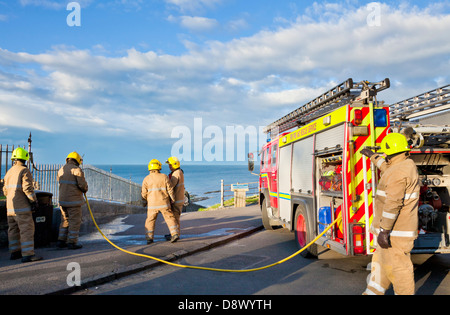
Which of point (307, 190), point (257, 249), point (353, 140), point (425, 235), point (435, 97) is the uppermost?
point (435, 97)

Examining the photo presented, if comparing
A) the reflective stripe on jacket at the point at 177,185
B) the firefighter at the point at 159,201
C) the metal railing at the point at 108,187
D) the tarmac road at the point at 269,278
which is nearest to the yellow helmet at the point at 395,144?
the tarmac road at the point at 269,278

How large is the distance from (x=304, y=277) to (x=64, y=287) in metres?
3.45

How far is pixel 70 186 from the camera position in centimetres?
700

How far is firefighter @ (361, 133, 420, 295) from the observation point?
11.8 ft

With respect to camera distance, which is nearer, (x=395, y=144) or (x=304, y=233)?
(x=395, y=144)

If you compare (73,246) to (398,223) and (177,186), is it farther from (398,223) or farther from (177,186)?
(398,223)

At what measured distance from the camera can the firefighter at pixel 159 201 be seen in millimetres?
7324

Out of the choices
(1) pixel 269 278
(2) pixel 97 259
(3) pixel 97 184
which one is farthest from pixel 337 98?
(3) pixel 97 184

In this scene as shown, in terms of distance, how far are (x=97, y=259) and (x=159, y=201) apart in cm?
181

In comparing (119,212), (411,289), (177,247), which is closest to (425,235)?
(411,289)

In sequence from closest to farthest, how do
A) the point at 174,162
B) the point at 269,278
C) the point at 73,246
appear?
1. the point at 269,278
2. the point at 73,246
3. the point at 174,162

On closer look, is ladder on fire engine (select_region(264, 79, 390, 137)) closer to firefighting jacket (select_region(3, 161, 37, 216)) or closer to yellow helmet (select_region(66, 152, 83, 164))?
→ yellow helmet (select_region(66, 152, 83, 164))

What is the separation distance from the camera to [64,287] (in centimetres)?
447
